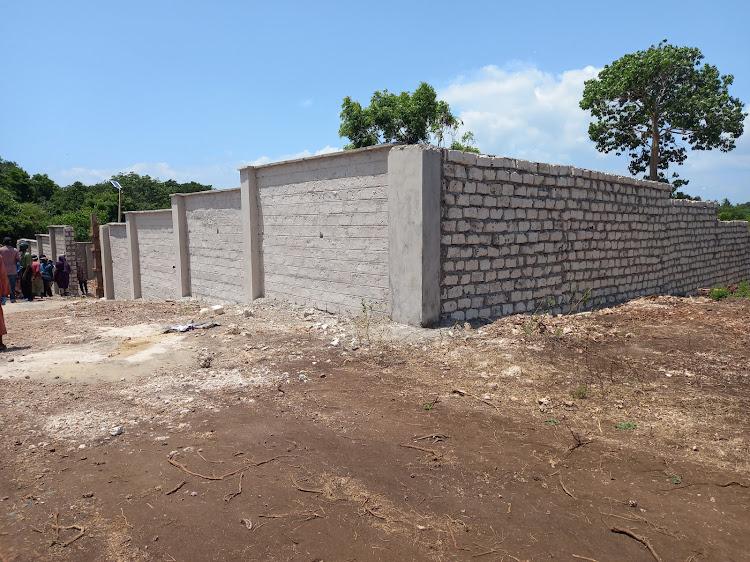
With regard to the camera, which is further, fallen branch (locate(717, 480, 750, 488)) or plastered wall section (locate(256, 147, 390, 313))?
plastered wall section (locate(256, 147, 390, 313))

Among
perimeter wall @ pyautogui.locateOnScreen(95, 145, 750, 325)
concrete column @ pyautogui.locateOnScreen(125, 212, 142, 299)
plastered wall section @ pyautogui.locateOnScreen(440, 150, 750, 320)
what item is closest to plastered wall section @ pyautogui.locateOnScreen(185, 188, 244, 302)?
perimeter wall @ pyautogui.locateOnScreen(95, 145, 750, 325)

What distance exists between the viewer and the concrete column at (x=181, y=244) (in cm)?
1234

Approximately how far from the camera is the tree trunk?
21.2 metres

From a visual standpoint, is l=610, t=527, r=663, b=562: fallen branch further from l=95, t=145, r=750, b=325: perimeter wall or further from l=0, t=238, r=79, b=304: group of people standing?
l=0, t=238, r=79, b=304: group of people standing

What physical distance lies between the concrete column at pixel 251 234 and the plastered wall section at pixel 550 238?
4.45 metres

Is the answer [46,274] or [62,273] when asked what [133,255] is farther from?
[46,274]

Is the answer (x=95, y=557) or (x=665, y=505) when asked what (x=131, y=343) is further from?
(x=665, y=505)

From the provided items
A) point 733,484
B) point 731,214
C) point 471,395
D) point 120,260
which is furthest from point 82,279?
point 731,214

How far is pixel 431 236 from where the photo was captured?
670 centimetres

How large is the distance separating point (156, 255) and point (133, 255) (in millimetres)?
1523

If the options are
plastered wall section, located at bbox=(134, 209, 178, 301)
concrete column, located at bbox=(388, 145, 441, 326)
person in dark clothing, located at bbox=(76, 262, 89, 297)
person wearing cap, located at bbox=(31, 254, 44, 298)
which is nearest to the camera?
concrete column, located at bbox=(388, 145, 441, 326)

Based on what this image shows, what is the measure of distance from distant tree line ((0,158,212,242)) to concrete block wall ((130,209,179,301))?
1331cm

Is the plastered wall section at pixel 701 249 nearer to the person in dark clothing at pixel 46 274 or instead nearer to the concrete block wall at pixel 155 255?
the concrete block wall at pixel 155 255

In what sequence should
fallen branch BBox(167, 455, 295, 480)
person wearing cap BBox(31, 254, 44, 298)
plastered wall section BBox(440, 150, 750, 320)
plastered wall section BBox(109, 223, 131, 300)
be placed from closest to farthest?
fallen branch BBox(167, 455, 295, 480)
plastered wall section BBox(440, 150, 750, 320)
plastered wall section BBox(109, 223, 131, 300)
person wearing cap BBox(31, 254, 44, 298)
